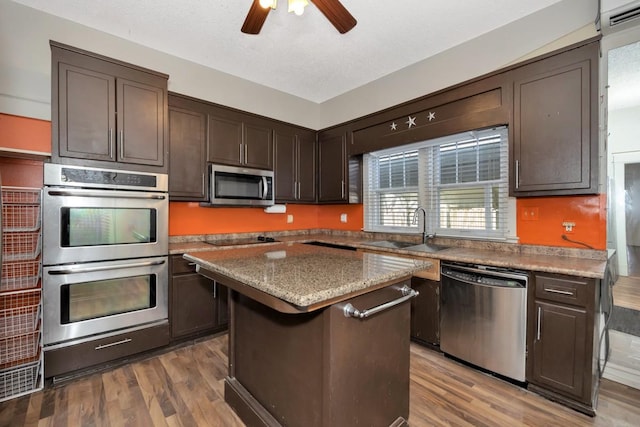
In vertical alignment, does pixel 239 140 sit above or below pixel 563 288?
above

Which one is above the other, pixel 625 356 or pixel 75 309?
pixel 75 309

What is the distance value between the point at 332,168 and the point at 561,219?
98.3 inches

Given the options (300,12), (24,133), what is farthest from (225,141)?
(300,12)

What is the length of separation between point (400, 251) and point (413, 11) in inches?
80.5

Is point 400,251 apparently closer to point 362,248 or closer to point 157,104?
point 362,248

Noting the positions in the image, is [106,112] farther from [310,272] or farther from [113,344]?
[310,272]

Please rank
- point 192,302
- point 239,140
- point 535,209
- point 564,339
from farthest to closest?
1. point 239,140
2. point 192,302
3. point 535,209
4. point 564,339

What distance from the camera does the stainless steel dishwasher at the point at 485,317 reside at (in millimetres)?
2076

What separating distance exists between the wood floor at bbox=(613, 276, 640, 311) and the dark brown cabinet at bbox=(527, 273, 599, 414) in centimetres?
49

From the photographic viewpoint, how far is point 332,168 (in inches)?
155

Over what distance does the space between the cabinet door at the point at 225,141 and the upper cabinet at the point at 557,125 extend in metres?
2.72

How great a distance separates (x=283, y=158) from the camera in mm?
3777

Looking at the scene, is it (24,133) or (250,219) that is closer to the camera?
(24,133)

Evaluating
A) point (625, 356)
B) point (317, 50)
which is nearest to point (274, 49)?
point (317, 50)
